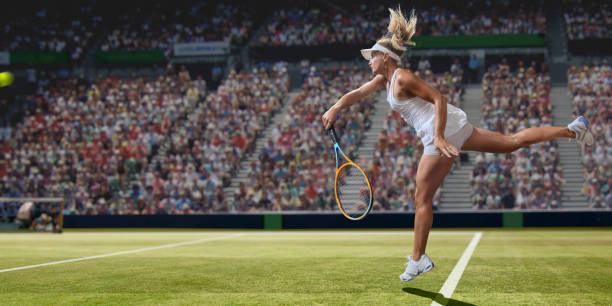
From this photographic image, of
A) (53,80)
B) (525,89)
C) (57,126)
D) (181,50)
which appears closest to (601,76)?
(525,89)

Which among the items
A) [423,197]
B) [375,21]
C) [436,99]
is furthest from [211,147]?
[436,99]

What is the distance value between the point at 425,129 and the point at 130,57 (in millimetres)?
29585

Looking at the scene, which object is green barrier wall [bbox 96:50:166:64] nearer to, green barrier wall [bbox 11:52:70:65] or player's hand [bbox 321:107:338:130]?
green barrier wall [bbox 11:52:70:65]

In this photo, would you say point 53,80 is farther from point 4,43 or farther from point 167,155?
point 167,155

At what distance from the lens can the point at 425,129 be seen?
5957 millimetres

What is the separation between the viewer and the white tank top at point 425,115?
5.91 metres

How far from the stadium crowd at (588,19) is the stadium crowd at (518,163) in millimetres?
5981

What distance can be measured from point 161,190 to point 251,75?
8091 millimetres

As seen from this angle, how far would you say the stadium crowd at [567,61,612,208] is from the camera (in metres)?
20.7

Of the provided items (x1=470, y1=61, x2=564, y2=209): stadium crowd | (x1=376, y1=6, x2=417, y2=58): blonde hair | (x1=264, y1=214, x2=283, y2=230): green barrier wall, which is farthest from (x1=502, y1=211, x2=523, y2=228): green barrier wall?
(x1=376, y1=6, x2=417, y2=58): blonde hair

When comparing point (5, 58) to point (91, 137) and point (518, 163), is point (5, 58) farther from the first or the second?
point (518, 163)

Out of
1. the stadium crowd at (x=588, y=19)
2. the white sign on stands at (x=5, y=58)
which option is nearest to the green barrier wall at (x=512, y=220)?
the stadium crowd at (x=588, y=19)

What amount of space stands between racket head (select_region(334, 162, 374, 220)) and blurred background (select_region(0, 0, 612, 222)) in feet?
44.8

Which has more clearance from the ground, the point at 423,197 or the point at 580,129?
the point at 580,129
